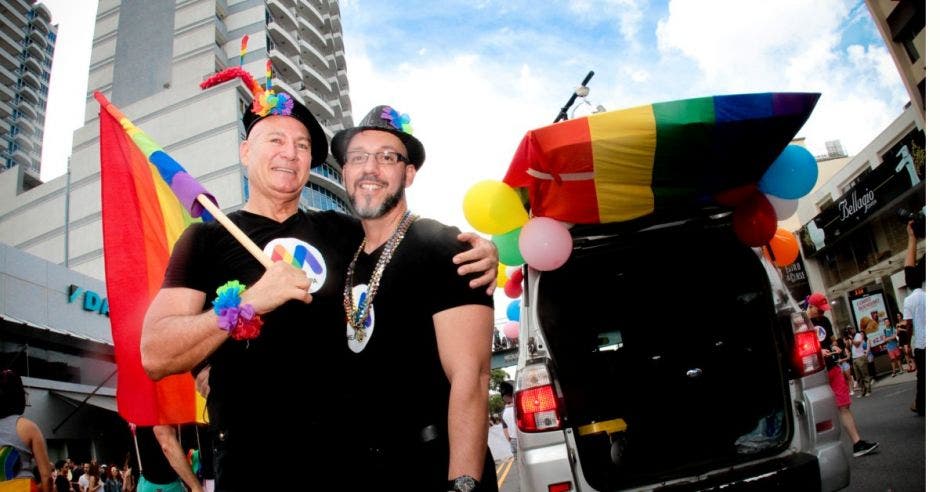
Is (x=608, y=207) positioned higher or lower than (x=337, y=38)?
lower

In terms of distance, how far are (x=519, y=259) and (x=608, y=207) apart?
2.91ft

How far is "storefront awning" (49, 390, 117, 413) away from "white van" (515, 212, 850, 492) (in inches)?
655

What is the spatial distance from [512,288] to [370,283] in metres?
3.29

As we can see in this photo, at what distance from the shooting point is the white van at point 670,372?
2.85 meters

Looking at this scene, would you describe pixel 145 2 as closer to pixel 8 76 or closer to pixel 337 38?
pixel 337 38

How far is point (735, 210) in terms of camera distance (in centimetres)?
363

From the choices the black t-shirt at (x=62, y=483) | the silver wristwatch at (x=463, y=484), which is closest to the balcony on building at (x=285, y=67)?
the black t-shirt at (x=62, y=483)

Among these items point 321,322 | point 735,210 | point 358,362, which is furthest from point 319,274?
point 735,210

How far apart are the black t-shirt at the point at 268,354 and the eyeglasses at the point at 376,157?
0.36 metres

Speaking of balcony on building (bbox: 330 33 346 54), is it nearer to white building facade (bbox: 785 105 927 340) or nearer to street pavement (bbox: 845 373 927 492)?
white building facade (bbox: 785 105 927 340)

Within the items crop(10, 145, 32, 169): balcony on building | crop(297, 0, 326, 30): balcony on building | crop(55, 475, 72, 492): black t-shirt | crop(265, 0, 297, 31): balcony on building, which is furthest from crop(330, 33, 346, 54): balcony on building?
crop(55, 475, 72, 492): black t-shirt

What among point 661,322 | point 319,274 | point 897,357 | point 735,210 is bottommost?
point 897,357

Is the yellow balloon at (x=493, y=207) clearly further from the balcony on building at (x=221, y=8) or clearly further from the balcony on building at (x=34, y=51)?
the balcony on building at (x=34, y=51)

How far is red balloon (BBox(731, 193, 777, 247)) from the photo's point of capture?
355cm
